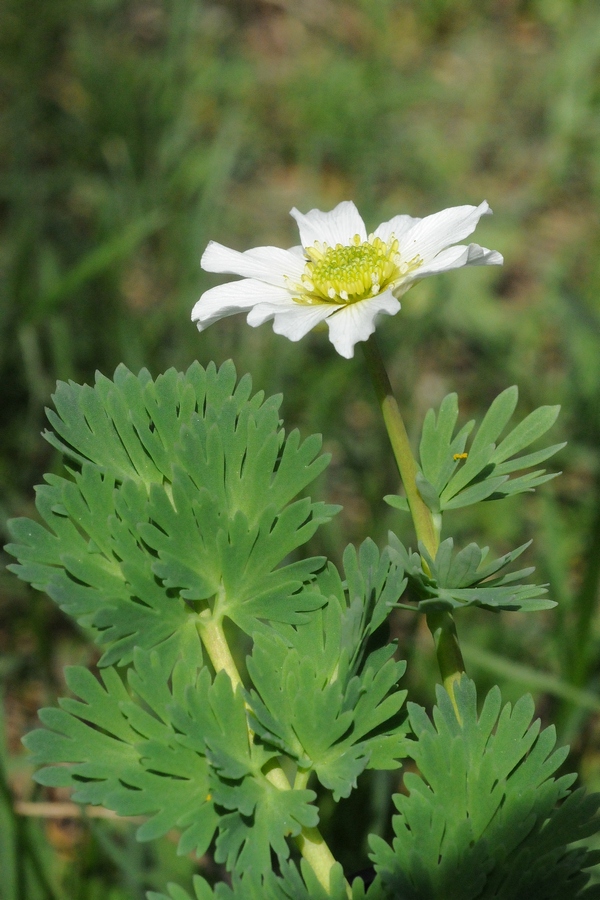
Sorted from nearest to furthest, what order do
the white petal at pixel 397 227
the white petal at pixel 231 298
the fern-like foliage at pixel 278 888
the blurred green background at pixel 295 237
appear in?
the fern-like foliage at pixel 278 888 < the white petal at pixel 231 298 < the white petal at pixel 397 227 < the blurred green background at pixel 295 237

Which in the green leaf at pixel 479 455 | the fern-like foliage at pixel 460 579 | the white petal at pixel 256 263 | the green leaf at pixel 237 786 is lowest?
the green leaf at pixel 237 786

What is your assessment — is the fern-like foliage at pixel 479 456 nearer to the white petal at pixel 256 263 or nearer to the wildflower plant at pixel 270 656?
the wildflower plant at pixel 270 656

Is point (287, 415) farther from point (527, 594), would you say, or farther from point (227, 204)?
point (527, 594)

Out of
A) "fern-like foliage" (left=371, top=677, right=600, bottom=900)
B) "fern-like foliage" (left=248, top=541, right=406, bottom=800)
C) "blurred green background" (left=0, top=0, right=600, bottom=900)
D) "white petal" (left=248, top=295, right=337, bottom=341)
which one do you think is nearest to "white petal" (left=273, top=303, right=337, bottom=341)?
"white petal" (left=248, top=295, right=337, bottom=341)

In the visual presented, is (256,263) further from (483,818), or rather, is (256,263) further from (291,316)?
(483,818)

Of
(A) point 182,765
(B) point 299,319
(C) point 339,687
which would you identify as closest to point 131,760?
(A) point 182,765

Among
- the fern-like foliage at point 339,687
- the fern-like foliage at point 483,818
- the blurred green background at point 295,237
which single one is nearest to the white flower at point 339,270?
the fern-like foliage at point 339,687

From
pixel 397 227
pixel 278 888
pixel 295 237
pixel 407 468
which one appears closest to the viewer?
pixel 278 888
